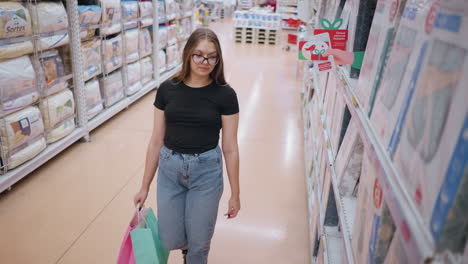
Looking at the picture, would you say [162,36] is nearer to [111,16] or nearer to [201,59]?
[111,16]

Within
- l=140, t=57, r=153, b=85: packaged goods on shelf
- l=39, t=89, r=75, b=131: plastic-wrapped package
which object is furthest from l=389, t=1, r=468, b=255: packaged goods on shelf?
l=140, t=57, r=153, b=85: packaged goods on shelf

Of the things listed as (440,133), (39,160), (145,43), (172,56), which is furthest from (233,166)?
(172,56)

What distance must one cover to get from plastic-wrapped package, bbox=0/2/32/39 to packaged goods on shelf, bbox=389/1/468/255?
294 centimetres

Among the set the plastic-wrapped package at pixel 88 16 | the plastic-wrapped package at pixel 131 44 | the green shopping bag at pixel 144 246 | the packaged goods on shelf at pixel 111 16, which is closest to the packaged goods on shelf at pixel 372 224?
the green shopping bag at pixel 144 246

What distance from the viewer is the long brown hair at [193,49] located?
168cm

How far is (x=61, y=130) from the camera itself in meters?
3.77

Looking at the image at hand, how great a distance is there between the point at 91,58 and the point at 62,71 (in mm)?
511

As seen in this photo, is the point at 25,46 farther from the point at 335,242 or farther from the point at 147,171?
the point at 335,242

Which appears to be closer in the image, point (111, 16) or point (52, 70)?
point (52, 70)

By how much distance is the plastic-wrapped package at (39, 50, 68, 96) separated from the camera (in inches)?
136

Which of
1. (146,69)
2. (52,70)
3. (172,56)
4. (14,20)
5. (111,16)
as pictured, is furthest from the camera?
(172,56)

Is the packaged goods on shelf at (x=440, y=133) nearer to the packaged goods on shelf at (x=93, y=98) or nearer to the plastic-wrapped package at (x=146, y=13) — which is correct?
the packaged goods on shelf at (x=93, y=98)

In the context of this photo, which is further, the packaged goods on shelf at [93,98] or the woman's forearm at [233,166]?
the packaged goods on shelf at [93,98]

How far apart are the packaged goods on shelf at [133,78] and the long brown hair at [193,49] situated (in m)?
3.74
